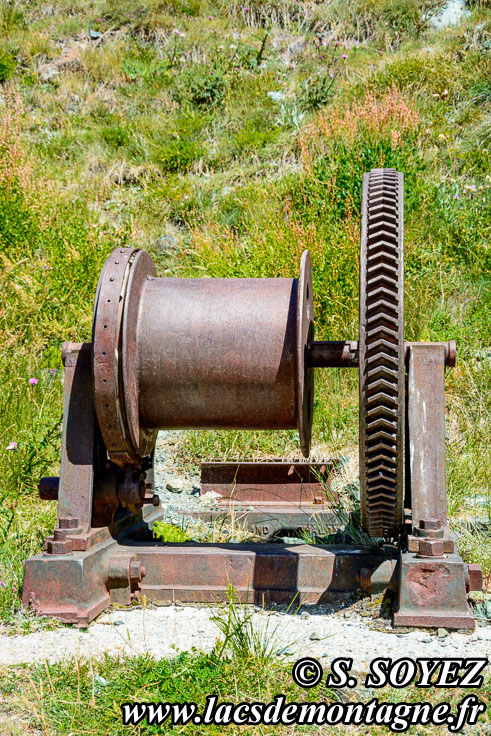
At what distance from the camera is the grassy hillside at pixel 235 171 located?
5645mm

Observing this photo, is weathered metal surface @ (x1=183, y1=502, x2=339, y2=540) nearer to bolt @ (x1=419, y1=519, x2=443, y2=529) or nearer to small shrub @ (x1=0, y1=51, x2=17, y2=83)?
bolt @ (x1=419, y1=519, x2=443, y2=529)

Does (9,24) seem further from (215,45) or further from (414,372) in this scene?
(414,372)

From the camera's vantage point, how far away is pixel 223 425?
131 inches

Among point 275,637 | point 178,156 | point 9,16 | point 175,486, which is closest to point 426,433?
point 275,637

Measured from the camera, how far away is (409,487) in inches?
127

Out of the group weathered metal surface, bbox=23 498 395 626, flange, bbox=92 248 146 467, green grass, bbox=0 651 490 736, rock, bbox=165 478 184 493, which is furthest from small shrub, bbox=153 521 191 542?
green grass, bbox=0 651 490 736

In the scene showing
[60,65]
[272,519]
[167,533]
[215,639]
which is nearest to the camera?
[215,639]

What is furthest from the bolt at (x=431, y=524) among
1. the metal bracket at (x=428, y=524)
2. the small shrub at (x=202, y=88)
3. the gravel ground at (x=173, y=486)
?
the small shrub at (x=202, y=88)

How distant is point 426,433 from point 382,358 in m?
0.50

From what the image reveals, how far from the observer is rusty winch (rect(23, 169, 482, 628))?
2.87m

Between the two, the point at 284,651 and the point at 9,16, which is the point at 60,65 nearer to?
the point at 9,16

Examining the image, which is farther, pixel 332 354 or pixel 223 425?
pixel 223 425

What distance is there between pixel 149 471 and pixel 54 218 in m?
5.60

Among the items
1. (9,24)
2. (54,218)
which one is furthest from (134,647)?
(9,24)
